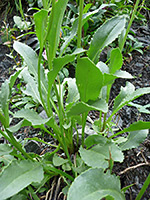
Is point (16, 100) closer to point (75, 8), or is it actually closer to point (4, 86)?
point (4, 86)

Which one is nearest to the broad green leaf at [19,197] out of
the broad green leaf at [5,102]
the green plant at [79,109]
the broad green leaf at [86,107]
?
the green plant at [79,109]

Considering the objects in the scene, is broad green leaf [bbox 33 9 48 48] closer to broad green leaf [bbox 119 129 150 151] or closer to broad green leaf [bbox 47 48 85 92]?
broad green leaf [bbox 47 48 85 92]

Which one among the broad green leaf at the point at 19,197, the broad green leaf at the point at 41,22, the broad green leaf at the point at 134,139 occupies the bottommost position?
the broad green leaf at the point at 134,139

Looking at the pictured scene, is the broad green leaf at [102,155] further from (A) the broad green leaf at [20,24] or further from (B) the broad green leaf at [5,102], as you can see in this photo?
(A) the broad green leaf at [20,24]

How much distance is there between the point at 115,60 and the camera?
670 mm

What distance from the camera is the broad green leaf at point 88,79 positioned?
1.72 ft

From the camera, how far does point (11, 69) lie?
1547mm

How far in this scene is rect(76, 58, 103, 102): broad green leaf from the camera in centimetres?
52

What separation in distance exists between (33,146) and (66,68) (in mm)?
630

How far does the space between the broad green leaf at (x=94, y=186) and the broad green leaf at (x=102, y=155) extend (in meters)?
0.07

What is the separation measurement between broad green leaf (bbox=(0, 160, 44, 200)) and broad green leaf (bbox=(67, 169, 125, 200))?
147 millimetres

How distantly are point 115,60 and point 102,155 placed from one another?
33cm

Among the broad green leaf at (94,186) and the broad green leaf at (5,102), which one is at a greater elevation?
the broad green leaf at (5,102)

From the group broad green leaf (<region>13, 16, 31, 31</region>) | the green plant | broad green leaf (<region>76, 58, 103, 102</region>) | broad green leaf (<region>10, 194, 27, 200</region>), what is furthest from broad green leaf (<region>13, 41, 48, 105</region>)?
broad green leaf (<region>13, 16, 31, 31</region>)
